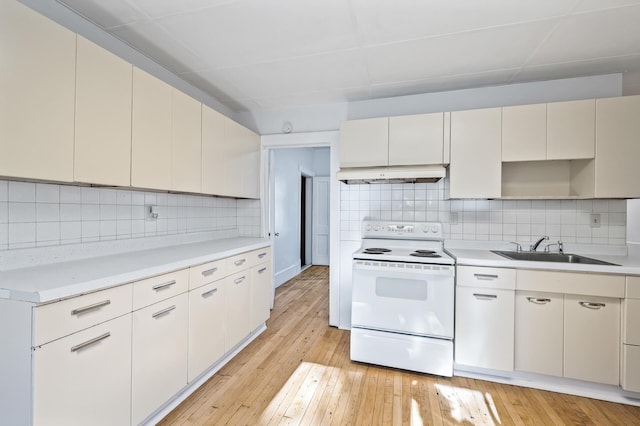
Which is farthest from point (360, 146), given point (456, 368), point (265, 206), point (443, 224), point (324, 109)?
point (456, 368)

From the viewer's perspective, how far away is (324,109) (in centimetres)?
318

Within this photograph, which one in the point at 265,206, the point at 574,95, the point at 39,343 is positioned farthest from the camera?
the point at 265,206

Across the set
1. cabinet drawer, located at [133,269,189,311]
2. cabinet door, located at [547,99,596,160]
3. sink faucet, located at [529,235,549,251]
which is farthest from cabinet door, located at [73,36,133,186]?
sink faucet, located at [529,235,549,251]

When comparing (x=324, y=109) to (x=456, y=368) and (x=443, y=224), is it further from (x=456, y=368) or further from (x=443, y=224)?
(x=456, y=368)

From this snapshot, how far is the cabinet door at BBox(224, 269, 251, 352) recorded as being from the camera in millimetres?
2287

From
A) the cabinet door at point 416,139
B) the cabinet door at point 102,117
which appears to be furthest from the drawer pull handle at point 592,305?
the cabinet door at point 102,117

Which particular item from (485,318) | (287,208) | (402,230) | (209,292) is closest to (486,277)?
(485,318)

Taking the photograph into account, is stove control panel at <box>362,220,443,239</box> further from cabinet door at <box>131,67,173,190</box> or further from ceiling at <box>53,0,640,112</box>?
cabinet door at <box>131,67,173,190</box>

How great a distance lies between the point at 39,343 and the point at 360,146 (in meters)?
2.52

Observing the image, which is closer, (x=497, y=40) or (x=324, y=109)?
(x=497, y=40)

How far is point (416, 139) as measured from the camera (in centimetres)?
258

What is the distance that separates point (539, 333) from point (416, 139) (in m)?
1.82

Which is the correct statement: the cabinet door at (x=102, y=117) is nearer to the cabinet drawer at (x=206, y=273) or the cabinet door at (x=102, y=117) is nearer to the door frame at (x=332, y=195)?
the cabinet drawer at (x=206, y=273)

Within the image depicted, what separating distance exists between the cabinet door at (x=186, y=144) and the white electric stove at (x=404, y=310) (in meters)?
1.53
